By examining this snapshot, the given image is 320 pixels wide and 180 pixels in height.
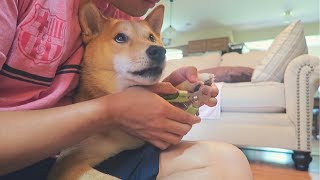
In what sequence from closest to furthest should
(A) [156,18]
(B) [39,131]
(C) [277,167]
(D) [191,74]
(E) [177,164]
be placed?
(B) [39,131], (E) [177,164], (D) [191,74], (A) [156,18], (C) [277,167]

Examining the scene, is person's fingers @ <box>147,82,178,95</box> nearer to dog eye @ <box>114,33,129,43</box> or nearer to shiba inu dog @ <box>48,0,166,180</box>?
shiba inu dog @ <box>48,0,166,180</box>

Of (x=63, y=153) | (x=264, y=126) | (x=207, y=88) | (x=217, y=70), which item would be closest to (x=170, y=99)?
(x=207, y=88)

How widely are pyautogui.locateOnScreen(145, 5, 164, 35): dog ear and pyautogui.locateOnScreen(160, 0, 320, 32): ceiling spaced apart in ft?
14.5

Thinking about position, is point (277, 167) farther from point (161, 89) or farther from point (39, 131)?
point (39, 131)

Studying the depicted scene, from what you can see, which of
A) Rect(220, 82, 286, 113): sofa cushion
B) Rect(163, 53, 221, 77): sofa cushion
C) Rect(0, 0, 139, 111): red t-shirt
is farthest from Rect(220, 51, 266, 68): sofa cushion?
Rect(0, 0, 139, 111): red t-shirt

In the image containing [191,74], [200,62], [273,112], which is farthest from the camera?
[200,62]

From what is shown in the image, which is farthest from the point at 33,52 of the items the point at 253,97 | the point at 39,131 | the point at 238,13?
the point at 238,13

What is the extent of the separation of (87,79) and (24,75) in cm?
17

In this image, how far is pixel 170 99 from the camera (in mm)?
616

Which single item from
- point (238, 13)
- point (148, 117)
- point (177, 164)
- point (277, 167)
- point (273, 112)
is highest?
point (238, 13)

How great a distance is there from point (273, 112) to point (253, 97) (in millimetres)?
148

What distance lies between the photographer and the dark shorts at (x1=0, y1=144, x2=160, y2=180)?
58 cm

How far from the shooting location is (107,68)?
668mm

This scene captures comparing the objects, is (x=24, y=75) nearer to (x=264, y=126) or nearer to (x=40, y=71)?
(x=40, y=71)
